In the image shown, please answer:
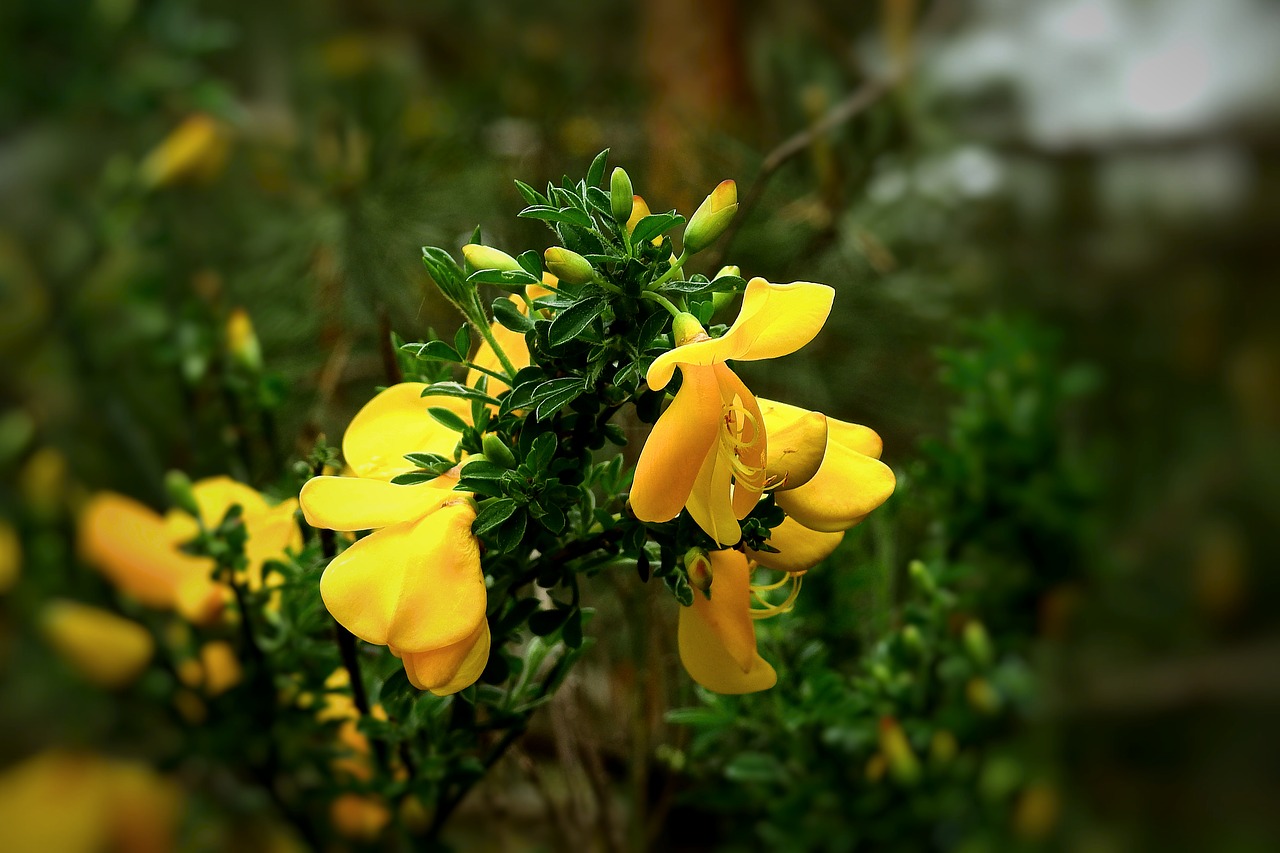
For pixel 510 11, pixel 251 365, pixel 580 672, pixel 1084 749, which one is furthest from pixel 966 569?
pixel 510 11

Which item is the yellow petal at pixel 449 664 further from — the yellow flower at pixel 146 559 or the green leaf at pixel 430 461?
the yellow flower at pixel 146 559

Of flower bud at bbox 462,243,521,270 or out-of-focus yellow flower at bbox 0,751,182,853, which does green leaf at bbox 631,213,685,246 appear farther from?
out-of-focus yellow flower at bbox 0,751,182,853

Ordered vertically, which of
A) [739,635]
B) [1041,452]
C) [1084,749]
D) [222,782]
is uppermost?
[739,635]

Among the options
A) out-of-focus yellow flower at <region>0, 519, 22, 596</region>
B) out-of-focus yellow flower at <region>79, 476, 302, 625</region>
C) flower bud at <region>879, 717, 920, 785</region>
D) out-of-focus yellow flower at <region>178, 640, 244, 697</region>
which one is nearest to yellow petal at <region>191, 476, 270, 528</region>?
out-of-focus yellow flower at <region>79, 476, 302, 625</region>

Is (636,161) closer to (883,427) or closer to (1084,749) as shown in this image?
(883,427)

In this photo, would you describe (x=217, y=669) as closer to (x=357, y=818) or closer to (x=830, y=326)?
(x=357, y=818)

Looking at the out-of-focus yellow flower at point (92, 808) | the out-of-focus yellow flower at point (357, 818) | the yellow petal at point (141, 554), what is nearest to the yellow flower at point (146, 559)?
the yellow petal at point (141, 554)

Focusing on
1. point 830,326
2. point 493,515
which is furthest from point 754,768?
point 830,326
